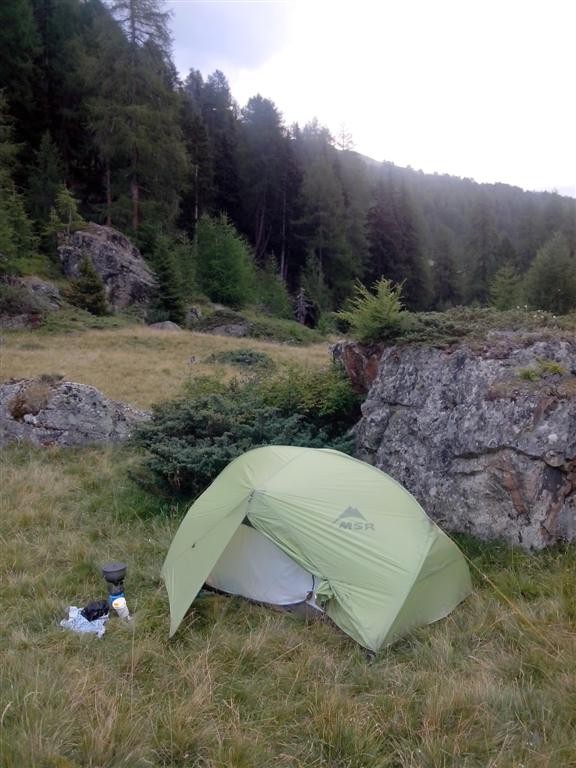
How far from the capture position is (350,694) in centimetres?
327

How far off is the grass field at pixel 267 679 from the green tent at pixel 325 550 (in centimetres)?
18

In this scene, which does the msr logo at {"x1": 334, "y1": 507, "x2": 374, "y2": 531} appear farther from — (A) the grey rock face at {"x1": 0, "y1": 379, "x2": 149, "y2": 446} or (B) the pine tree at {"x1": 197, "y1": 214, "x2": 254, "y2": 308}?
(B) the pine tree at {"x1": 197, "y1": 214, "x2": 254, "y2": 308}

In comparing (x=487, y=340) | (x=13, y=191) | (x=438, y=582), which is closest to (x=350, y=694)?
(x=438, y=582)

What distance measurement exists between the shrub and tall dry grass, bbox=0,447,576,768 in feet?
9.41

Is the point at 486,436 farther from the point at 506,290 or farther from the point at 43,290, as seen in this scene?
the point at 506,290

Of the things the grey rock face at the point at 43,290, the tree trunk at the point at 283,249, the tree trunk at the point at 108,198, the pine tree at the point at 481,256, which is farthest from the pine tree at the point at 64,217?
the pine tree at the point at 481,256

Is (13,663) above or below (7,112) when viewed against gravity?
below

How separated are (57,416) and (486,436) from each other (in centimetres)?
634

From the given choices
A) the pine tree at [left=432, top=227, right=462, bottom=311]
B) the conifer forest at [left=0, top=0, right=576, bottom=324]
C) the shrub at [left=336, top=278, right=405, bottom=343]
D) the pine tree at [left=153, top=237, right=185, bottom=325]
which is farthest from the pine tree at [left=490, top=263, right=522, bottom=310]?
the shrub at [left=336, top=278, right=405, bottom=343]

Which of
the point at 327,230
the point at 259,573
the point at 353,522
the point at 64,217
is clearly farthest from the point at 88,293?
the point at 353,522

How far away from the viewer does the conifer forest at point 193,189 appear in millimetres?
29531

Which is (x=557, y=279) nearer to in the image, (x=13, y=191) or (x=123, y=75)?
(x=123, y=75)

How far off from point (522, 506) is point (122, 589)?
3.56 metres

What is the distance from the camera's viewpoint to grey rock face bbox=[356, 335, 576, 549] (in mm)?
4871
